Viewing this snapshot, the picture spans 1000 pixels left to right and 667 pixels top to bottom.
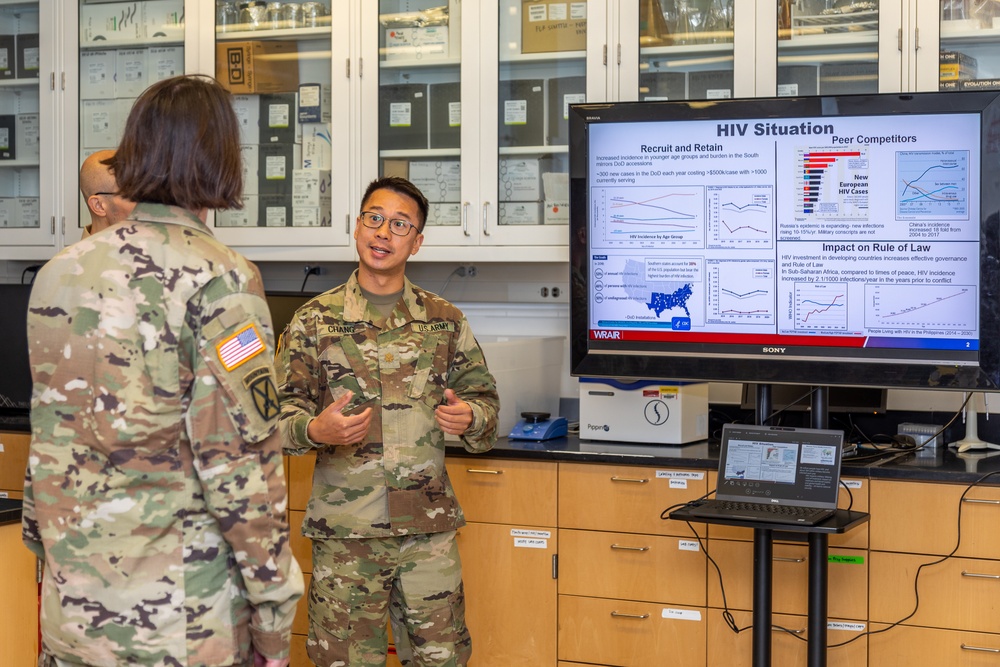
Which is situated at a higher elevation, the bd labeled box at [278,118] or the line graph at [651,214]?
the bd labeled box at [278,118]

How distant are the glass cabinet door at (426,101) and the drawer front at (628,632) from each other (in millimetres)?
1266

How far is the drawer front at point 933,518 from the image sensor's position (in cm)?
261

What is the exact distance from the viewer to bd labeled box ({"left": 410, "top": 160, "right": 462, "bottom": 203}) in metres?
3.51

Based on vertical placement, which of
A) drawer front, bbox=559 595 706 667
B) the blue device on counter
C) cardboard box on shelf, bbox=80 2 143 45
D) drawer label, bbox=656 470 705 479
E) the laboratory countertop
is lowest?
drawer front, bbox=559 595 706 667

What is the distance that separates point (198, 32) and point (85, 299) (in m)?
2.44

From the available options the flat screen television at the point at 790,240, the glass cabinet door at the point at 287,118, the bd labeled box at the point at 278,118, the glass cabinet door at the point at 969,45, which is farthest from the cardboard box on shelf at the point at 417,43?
the glass cabinet door at the point at 969,45

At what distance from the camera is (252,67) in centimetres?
371

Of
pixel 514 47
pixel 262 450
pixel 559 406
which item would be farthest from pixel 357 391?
pixel 514 47

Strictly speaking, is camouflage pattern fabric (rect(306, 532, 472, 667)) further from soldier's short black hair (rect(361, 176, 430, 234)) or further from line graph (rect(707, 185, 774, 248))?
line graph (rect(707, 185, 774, 248))

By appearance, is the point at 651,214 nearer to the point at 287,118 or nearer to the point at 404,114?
the point at 404,114

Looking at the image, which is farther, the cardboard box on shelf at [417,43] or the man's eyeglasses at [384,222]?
the cardboard box on shelf at [417,43]

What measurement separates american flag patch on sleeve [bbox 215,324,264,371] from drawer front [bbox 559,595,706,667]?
1678 millimetres

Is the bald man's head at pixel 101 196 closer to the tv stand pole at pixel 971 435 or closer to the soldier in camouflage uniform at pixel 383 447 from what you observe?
the soldier in camouflage uniform at pixel 383 447

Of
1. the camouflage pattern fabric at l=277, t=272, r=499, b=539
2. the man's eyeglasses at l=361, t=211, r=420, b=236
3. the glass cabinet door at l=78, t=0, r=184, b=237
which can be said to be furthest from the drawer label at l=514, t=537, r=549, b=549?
the glass cabinet door at l=78, t=0, r=184, b=237
